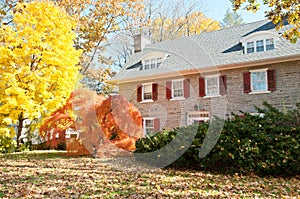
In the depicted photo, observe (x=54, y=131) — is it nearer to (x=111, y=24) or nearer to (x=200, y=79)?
(x=200, y=79)

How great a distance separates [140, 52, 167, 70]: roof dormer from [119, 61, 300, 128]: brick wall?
4.20 feet

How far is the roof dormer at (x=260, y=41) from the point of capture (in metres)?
13.5

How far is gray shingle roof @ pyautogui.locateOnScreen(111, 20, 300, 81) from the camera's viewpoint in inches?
520

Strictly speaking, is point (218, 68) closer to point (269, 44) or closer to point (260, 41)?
point (260, 41)

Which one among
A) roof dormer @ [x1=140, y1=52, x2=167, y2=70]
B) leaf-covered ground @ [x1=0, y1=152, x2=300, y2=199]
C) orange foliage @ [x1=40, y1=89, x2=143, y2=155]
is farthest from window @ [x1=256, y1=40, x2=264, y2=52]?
leaf-covered ground @ [x1=0, y1=152, x2=300, y2=199]

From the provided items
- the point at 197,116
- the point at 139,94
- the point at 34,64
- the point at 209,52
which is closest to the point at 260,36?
the point at 209,52

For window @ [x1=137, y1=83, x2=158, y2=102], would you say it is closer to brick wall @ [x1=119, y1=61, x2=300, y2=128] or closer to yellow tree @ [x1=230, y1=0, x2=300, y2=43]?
brick wall @ [x1=119, y1=61, x2=300, y2=128]

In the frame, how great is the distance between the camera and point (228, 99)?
45.7ft

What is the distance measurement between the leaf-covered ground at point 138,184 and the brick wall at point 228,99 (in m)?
6.86

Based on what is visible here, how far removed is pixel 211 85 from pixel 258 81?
254 centimetres

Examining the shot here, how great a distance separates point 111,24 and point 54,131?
13.3 meters

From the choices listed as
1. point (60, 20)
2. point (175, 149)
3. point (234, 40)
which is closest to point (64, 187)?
point (175, 149)

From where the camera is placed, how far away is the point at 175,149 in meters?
7.99


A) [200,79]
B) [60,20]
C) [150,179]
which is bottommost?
[150,179]
